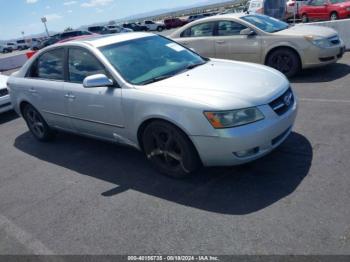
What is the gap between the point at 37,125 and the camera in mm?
5926

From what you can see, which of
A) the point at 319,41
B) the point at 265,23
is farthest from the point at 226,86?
the point at 265,23

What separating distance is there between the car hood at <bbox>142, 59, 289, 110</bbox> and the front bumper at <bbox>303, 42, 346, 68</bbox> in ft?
11.7

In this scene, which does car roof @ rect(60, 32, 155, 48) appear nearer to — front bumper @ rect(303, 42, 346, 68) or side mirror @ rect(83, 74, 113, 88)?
side mirror @ rect(83, 74, 113, 88)

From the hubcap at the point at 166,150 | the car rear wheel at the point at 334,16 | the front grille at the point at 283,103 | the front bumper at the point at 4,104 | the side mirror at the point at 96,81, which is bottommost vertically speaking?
the car rear wheel at the point at 334,16

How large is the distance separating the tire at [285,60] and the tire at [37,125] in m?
5.01

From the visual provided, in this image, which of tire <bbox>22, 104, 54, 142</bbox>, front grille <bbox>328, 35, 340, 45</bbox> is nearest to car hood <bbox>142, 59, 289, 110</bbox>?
tire <bbox>22, 104, 54, 142</bbox>

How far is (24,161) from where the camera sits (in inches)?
214

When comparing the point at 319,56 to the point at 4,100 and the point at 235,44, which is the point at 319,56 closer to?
the point at 235,44

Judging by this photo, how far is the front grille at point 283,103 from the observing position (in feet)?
12.0

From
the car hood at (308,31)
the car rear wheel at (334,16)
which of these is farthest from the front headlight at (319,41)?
the car rear wheel at (334,16)

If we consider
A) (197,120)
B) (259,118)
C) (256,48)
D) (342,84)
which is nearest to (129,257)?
(197,120)

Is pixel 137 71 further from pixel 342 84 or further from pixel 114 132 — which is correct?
pixel 342 84

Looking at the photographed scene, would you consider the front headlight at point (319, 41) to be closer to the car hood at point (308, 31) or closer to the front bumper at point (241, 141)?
the car hood at point (308, 31)

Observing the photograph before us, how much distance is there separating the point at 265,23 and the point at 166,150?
219 inches
